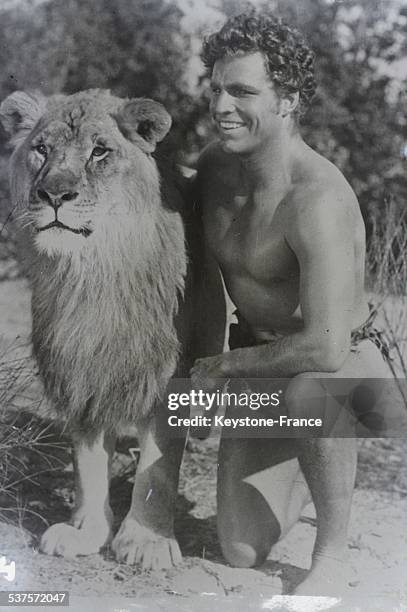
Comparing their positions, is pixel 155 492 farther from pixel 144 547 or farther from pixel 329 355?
pixel 329 355

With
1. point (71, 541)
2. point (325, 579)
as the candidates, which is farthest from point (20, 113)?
point (325, 579)

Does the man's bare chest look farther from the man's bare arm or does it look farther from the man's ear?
the man's ear

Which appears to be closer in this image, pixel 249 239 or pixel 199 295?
pixel 249 239

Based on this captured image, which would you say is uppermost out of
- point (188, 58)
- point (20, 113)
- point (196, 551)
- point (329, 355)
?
point (188, 58)

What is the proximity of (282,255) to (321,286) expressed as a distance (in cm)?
15

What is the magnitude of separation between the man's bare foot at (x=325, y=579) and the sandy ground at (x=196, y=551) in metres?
0.03

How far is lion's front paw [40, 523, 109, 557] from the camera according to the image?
104 inches

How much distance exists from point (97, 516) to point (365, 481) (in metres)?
0.85

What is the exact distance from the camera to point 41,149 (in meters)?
2.54

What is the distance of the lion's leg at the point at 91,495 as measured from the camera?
2680 millimetres

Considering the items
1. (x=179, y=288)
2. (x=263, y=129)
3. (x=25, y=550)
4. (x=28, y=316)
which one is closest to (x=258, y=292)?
(x=179, y=288)

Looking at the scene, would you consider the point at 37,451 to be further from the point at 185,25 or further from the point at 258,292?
the point at 185,25

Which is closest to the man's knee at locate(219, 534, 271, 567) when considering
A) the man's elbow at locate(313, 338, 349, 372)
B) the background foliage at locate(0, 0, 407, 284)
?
the man's elbow at locate(313, 338, 349, 372)

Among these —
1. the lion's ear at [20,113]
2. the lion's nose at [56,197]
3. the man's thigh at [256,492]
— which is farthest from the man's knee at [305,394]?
the lion's ear at [20,113]
